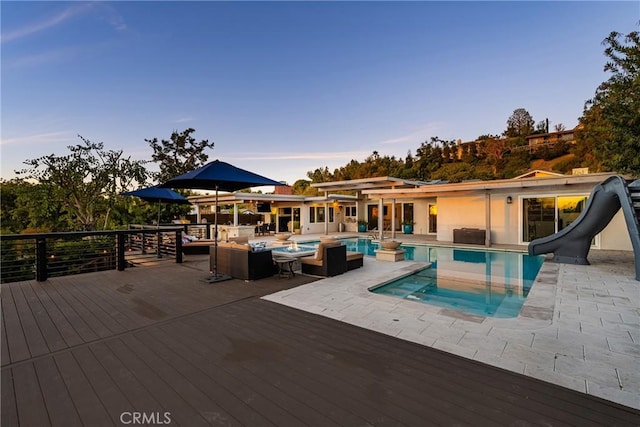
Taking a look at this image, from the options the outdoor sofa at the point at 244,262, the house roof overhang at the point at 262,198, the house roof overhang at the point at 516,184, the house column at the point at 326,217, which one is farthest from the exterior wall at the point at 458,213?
the outdoor sofa at the point at 244,262

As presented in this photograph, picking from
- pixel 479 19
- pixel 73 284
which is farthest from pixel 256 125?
pixel 73 284

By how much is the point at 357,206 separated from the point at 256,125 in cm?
894

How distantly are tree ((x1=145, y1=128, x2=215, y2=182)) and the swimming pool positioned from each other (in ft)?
73.6

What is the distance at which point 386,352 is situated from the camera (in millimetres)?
2750

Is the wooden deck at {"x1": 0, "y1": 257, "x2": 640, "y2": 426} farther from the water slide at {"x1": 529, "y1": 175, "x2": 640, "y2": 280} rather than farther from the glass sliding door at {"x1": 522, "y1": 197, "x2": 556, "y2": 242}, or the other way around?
the glass sliding door at {"x1": 522, "y1": 197, "x2": 556, "y2": 242}

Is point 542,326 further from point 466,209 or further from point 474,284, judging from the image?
point 466,209

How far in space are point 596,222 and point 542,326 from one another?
19.7ft

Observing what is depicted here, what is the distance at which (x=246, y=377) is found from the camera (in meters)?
2.31

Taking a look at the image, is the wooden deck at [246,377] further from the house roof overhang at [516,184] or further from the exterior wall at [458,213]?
the exterior wall at [458,213]

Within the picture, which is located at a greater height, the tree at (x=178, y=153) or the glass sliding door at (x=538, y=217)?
the tree at (x=178, y=153)

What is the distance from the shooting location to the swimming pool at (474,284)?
16.7 feet

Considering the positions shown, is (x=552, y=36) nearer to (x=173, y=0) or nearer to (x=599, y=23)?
(x=599, y=23)

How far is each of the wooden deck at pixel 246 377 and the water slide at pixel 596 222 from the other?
6.23 m

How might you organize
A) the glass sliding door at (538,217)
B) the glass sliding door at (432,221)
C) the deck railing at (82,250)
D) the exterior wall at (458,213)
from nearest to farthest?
the deck railing at (82,250) → the glass sliding door at (538,217) → the exterior wall at (458,213) → the glass sliding door at (432,221)
